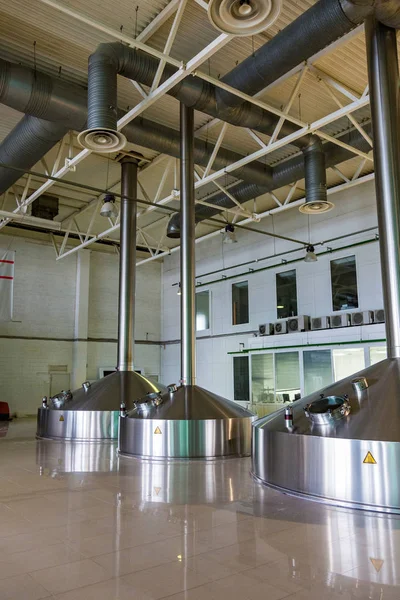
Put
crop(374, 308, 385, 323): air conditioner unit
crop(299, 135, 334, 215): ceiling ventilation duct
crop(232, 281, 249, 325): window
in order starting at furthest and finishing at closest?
crop(232, 281, 249, 325): window → crop(374, 308, 385, 323): air conditioner unit → crop(299, 135, 334, 215): ceiling ventilation duct

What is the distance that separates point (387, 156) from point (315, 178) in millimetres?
4238

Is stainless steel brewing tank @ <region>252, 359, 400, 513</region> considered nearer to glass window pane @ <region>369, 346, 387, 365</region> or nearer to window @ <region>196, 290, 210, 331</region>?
glass window pane @ <region>369, 346, 387, 365</region>

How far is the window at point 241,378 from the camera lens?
16172 millimetres

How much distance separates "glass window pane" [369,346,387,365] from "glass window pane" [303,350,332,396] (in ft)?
3.87

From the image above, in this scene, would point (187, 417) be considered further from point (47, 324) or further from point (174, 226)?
point (47, 324)

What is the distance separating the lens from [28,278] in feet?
57.9

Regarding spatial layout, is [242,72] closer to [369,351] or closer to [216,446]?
[216,446]

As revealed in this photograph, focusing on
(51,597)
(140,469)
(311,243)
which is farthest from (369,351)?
(51,597)

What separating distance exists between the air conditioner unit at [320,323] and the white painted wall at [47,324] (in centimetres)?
867

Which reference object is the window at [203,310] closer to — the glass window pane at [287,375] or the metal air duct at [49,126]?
the glass window pane at [287,375]

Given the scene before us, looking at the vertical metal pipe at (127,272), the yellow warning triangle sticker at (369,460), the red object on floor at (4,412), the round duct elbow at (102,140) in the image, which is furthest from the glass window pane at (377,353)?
the red object on floor at (4,412)

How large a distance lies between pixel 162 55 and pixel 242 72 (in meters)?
1.77

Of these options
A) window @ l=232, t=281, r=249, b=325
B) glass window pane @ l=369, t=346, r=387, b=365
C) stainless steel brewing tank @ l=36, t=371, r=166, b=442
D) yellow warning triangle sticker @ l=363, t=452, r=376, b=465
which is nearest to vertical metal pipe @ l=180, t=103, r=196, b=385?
stainless steel brewing tank @ l=36, t=371, r=166, b=442

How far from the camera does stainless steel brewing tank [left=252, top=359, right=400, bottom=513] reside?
4766mm
